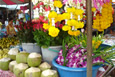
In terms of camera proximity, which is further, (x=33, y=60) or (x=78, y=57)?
(x=33, y=60)

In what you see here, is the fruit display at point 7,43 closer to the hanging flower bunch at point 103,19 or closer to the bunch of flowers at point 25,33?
the bunch of flowers at point 25,33

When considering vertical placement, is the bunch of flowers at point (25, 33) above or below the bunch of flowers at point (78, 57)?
above

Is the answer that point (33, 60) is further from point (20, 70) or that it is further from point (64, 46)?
point (64, 46)

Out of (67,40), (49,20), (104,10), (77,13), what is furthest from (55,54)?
(104,10)

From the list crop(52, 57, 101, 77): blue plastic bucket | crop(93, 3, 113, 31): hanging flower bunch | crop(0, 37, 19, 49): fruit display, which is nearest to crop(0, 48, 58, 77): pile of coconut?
crop(52, 57, 101, 77): blue plastic bucket

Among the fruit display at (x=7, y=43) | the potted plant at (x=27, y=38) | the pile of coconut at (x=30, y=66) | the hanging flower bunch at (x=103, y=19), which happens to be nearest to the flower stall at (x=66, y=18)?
the hanging flower bunch at (x=103, y=19)

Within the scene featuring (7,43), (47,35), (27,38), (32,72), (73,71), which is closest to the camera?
(73,71)

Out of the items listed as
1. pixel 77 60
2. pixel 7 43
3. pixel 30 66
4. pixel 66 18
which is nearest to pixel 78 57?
pixel 77 60

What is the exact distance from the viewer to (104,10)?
1.52 m

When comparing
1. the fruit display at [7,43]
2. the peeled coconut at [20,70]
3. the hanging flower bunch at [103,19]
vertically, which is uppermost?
the hanging flower bunch at [103,19]

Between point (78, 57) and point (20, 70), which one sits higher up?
point (78, 57)

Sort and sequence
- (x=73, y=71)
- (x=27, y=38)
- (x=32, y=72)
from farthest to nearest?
(x=27, y=38)
(x=32, y=72)
(x=73, y=71)

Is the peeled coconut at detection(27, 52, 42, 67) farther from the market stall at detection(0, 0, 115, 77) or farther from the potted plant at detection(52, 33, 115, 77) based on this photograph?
the potted plant at detection(52, 33, 115, 77)

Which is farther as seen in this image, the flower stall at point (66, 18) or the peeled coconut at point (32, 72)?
the peeled coconut at point (32, 72)
